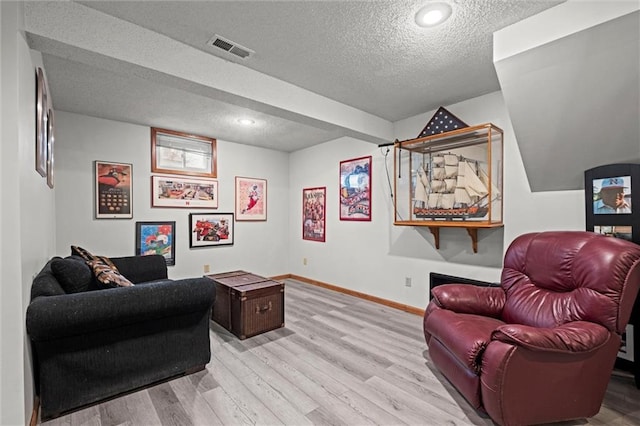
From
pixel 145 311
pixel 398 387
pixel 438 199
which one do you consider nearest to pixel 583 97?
pixel 438 199

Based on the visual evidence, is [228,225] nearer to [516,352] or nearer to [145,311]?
[145,311]

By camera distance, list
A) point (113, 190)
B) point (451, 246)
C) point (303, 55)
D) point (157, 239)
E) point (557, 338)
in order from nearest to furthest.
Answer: point (557, 338) → point (303, 55) → point (451, 246) → point (113, 190) → point (157, 239)

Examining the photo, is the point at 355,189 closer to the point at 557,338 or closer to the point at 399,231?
the point at 399,231

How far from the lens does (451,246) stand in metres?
3.48

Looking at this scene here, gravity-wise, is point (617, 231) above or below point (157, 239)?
above

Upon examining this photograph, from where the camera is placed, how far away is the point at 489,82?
2.87 m

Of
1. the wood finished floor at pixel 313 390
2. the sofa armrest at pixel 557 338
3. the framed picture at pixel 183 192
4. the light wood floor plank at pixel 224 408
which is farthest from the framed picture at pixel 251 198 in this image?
the sofa armrest at pixel 557 338

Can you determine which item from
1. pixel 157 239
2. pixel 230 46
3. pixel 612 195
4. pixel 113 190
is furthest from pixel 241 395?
pixel 113 190

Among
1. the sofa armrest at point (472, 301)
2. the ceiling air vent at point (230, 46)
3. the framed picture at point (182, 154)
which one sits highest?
the ceiling air vent at point (230, 46)

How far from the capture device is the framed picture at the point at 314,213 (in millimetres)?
5195

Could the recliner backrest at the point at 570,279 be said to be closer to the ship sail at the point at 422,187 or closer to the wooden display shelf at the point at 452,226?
the wooden display shelf at the point at 452,226

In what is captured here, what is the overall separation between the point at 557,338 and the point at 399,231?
2445mm

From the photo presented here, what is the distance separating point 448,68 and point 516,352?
86.8 inches

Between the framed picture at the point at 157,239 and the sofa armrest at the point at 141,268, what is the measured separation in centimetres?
62
